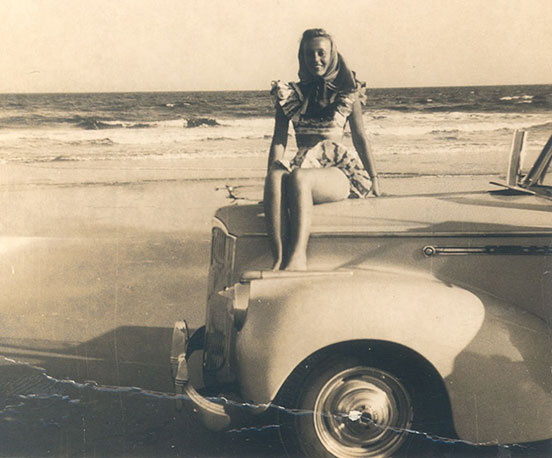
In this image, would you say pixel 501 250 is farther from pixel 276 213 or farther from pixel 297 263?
pixel 276 213

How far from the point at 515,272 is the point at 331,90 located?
134 centimetres

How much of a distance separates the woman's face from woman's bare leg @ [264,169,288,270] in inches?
25.1

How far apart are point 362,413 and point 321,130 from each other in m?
1.49

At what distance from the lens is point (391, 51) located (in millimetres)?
3164

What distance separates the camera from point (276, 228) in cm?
282

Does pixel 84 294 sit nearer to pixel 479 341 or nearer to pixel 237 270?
pixel 237 270

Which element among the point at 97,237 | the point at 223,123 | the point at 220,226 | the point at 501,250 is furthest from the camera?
the point at 97,237

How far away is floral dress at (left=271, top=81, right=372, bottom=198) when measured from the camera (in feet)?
9.90

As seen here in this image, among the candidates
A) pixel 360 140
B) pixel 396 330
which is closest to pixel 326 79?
pixel 360 140

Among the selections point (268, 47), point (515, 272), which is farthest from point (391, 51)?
point (515, 272)

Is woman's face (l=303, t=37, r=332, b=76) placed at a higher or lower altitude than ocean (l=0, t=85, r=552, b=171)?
higher

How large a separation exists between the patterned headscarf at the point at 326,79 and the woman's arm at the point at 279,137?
0.45 feet

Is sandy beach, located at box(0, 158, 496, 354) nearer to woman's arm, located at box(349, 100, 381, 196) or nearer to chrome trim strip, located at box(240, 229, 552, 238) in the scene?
woman's arm, located at box(349, 100, 381, 196)

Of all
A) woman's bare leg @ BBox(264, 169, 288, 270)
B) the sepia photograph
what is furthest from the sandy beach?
woman's bare leg @ BBox(264, 169, 288, 270)
